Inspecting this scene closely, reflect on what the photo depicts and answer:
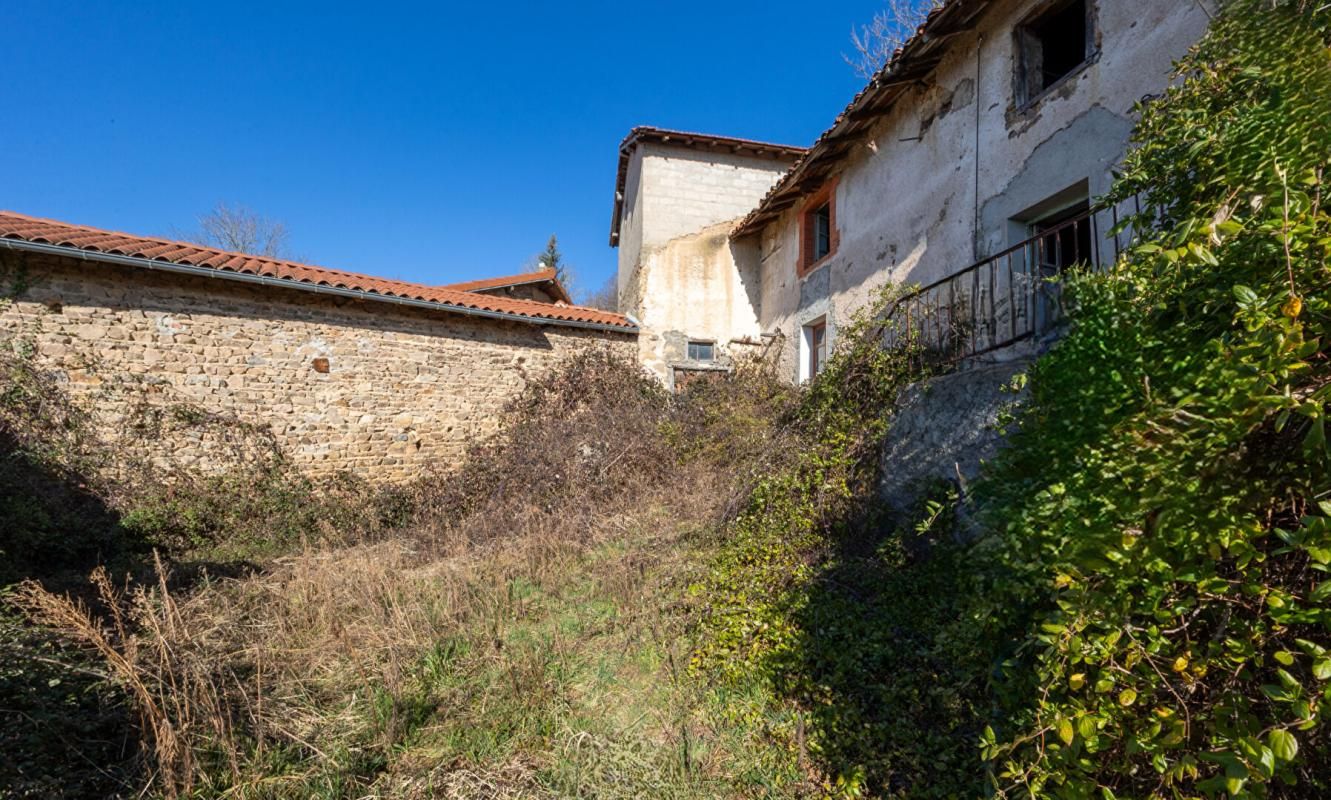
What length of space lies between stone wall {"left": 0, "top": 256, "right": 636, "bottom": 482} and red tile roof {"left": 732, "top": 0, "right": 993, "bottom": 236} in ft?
17.7

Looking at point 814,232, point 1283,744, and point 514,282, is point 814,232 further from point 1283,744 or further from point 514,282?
point 1283,744

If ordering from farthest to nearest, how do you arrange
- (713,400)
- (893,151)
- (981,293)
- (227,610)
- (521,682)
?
(713,400) → (893,151) → (981,293) → (227,610) → (521,682)

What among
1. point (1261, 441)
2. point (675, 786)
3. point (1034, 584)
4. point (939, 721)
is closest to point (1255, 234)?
point (1261, 441)

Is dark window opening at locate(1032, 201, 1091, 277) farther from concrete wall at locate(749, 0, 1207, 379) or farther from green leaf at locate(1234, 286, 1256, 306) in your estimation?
green leaf at locate(1234, 286, 1256, 306)

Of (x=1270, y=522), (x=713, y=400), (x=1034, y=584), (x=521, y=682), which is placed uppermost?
(x=713, y=400)

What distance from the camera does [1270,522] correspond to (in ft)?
4.55

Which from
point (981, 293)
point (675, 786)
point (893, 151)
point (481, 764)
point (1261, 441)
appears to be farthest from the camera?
point (893, 151)

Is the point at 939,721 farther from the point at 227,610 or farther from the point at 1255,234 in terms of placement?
the point at 227,610

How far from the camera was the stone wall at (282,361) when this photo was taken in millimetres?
7070

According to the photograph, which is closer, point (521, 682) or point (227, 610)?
point (521, 682)

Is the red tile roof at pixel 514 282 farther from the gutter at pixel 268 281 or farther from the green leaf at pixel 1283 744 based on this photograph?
the green leaf at pixel 1283 744

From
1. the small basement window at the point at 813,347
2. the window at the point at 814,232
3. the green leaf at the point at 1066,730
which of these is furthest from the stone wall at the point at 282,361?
the green leaf at the point at 1066,730

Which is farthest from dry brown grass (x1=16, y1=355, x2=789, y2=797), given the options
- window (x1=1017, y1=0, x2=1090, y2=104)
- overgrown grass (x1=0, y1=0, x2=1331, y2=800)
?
window (x1=1017, y1=0, x2=1090, y2=104)

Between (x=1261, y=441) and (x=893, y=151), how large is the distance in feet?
25.2
